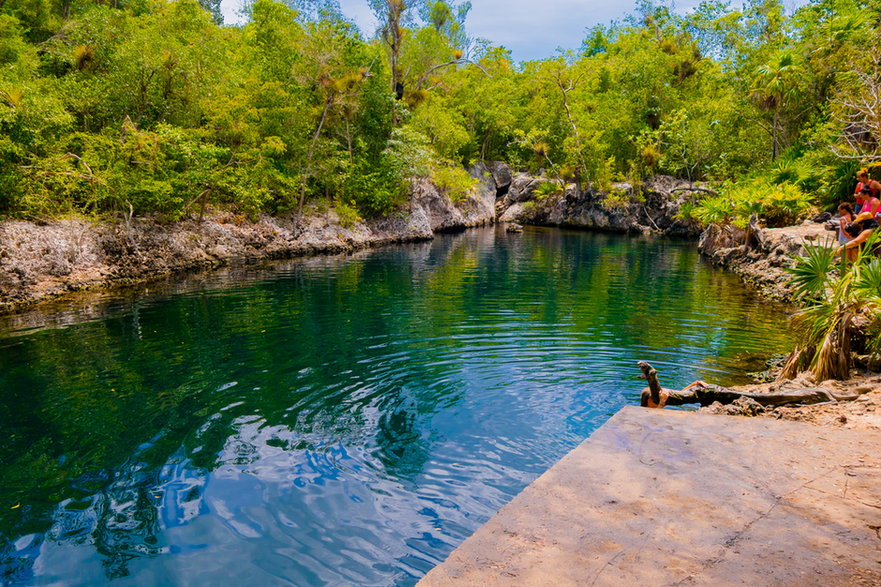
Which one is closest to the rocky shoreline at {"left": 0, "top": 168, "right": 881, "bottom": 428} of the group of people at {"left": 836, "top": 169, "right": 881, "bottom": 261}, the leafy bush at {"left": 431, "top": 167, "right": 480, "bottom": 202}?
the leafy bush at {"left": 431, "top": 167, "right": 480, "bottom": 202}

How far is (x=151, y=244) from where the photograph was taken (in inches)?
845

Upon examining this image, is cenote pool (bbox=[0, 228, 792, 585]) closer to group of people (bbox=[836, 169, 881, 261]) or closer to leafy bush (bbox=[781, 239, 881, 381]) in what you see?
leafy bush (bbox=[781, 239, 881, 381])

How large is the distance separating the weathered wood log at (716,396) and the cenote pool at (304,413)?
0.96 meters

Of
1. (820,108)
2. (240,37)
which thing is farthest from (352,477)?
(240,37)

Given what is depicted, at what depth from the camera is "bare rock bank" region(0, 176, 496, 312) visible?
16516 mm

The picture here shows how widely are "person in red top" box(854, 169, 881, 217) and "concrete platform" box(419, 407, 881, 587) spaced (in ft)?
33.2

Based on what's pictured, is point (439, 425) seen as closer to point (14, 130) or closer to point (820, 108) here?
point (14, 130)

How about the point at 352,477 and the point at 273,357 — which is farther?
the point at 273,357

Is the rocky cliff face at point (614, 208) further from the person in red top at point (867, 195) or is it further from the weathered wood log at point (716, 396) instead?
the weathered wood log at point (716, 396)

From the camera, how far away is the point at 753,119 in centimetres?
3388

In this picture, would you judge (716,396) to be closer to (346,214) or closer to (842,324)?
(842,324)

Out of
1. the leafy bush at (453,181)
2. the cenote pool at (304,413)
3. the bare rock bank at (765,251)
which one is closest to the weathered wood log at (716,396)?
the cenote pool at (304,413)

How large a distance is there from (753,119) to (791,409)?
115 ft

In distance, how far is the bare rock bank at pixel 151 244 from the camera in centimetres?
1652
